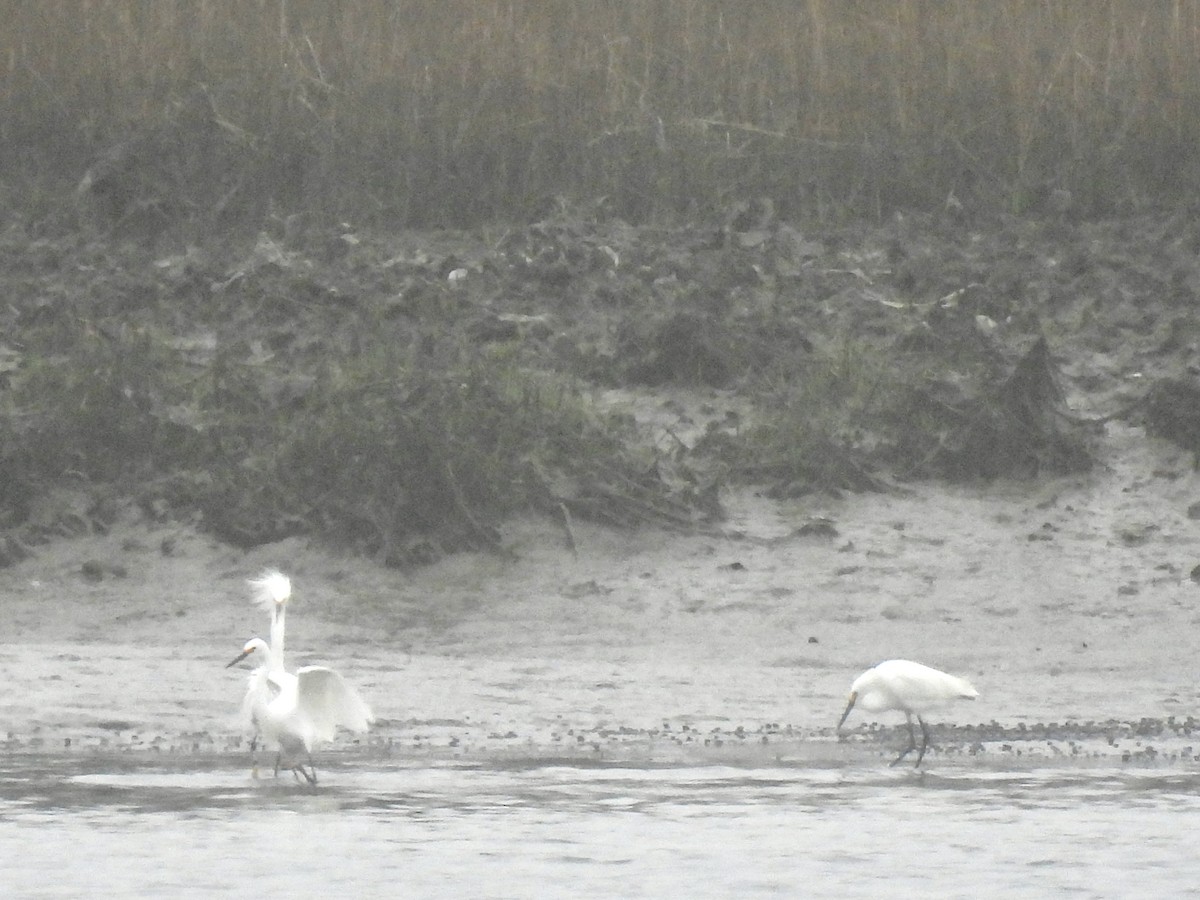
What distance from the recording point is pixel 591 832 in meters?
7.99

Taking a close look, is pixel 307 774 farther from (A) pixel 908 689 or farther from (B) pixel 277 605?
(A) pixel 908 689

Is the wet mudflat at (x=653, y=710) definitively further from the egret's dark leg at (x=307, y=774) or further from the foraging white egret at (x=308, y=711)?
the foraging white egret at (x=308, y=711)

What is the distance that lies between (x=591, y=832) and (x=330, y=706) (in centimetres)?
117

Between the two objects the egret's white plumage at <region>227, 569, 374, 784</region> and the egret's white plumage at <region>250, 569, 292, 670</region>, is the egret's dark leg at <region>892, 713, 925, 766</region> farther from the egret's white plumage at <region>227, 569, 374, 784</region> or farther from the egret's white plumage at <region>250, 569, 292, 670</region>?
the egret's white plumage at <region>250, 569, 292, 670</region>

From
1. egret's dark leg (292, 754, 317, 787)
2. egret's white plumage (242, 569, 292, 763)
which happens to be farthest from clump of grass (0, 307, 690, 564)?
egret's dark leg (292, 754, 317, 787)

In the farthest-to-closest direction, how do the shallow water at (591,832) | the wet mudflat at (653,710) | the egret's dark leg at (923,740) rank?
the egret's dark leg at (923,740) < the wet mudflat at (653,710) < the shallow water at (591,832)

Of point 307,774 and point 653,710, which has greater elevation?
point 653,710

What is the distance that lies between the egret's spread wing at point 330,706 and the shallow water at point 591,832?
208mm

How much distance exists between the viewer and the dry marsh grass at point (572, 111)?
578 inches

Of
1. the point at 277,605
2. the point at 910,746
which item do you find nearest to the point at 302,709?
the point at 277,605

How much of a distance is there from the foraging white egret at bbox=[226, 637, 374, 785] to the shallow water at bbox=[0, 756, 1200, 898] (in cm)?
17

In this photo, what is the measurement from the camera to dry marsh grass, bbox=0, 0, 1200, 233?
1468 cm

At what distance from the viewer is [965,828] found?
8258 millimetres

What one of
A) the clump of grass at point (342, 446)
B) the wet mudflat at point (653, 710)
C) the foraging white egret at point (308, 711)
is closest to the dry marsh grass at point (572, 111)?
the clump of grass at point (342, 446)
